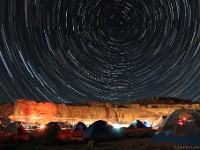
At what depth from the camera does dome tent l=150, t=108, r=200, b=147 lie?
11.6 metres

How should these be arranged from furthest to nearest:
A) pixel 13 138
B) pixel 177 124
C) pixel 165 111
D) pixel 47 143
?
pixel 165 111 → pixel 13 138 → pixel 47 143 → pixel 177 124

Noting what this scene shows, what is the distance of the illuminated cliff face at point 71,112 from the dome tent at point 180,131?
35.9 m

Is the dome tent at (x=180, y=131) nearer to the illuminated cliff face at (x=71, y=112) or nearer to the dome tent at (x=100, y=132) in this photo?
the dome tent at (x=100, y=132)

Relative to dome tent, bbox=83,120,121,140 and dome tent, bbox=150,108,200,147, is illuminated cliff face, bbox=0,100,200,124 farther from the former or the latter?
dome tent, bbox=150,108,200,147

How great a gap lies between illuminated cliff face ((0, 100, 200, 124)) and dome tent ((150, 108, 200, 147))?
35947 mm

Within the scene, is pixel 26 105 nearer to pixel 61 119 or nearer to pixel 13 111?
pixel 13 111

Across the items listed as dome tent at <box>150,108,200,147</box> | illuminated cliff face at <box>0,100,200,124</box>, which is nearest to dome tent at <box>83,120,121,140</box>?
dome tent at <box>150,108,200,147</box>

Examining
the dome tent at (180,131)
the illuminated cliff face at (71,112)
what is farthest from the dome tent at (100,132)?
the illuminated cliff face at (71,112)

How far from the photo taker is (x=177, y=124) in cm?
1248

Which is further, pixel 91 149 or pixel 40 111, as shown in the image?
pixel 40 111

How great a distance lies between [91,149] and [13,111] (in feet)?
124

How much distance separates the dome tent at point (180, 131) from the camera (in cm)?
1162

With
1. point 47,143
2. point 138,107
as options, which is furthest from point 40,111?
point 47,143

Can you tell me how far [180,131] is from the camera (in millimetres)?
12133
